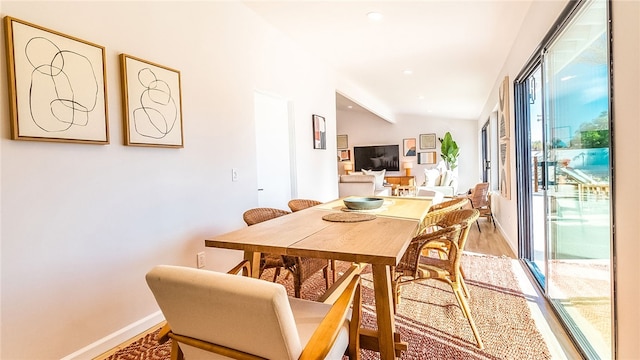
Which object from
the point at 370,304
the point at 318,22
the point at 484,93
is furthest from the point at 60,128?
the point at 484,93

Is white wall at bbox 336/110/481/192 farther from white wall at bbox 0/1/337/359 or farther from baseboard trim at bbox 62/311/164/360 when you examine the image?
baseboard trim at bbox 62/311/164/360

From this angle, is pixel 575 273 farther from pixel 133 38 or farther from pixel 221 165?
pixel 133 38

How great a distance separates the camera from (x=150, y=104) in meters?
2.16

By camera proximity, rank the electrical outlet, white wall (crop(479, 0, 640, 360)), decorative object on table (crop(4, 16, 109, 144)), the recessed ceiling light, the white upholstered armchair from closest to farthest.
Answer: the white upholstered armchair < white wall (crop(479, 0, 640, 360)) < decorative object on table (crop(4, 16, 109, 144)) < the electrical outlet < the recessed ceiling light

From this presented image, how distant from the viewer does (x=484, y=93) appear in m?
6.43

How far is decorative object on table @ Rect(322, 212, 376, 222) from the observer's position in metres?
1.99

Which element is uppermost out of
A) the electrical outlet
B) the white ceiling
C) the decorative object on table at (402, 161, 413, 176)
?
the white ceiling

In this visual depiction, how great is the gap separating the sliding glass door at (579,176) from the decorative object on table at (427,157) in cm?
769

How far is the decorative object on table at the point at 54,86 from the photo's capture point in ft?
4.98

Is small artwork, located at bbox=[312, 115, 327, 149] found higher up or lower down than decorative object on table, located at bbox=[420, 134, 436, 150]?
lower down

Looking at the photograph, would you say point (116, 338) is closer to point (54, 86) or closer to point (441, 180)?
point (54, 86)

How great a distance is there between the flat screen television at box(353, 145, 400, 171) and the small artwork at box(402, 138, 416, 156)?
Result: 0.72 ft

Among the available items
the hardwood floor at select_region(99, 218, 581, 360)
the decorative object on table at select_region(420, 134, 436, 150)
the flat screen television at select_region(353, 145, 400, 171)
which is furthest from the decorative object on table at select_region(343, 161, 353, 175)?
the hardwood floor at select_region(99, 218, 581, 360)

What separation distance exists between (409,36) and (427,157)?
7230 mm
